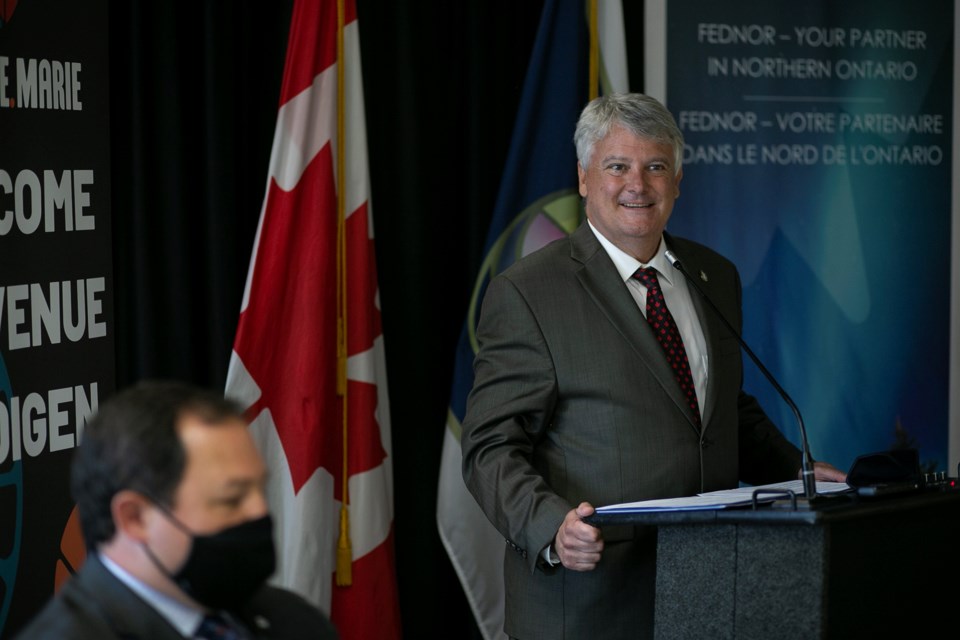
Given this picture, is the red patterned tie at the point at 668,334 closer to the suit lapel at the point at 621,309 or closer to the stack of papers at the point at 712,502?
the suit lapel at the point at 621,309

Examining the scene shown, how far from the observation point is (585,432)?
8.22 ft

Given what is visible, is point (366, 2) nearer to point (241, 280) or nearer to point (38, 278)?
point (241, 280)

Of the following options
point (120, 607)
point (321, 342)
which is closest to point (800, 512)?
point (120, 607)

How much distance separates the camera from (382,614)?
3.59 m

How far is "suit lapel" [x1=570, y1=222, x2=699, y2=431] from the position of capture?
251cm

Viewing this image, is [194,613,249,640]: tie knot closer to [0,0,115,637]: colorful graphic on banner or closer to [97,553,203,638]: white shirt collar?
[97,553,203,638]: white shirt collar

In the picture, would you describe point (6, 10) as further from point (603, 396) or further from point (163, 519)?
point (163, 519)

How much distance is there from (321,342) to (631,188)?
1.18 m

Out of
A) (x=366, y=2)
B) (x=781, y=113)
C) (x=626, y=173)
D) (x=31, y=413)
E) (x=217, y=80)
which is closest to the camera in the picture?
(x=626, y=173)

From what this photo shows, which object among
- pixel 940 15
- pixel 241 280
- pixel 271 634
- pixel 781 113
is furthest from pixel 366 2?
pixel 271 634

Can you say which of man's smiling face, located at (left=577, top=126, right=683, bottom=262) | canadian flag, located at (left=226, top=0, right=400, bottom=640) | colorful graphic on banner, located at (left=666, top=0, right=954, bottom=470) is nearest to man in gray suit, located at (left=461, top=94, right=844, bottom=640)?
man's smiling face, located at (left=577, top=126, right=683, bottom=262)

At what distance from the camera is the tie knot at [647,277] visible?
2.63 meters

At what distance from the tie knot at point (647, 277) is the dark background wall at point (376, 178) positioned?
4.28 feet

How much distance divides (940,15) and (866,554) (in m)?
2.83
